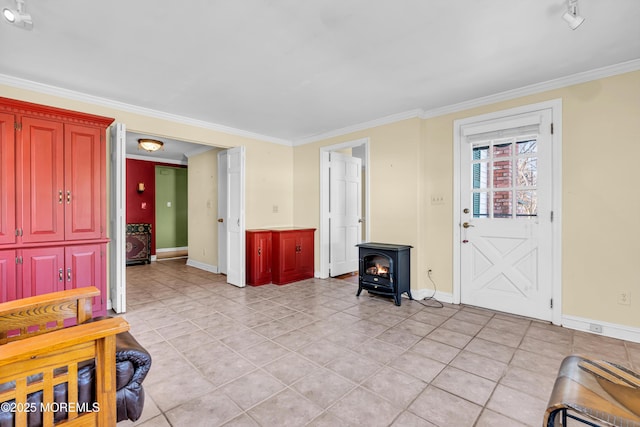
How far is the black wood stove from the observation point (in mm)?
3781

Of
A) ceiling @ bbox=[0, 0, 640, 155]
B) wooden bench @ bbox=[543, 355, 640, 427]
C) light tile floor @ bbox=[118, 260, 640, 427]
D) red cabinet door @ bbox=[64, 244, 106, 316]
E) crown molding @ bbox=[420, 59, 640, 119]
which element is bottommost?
light tile floor @ bbox=[118, 260, 640, 427]

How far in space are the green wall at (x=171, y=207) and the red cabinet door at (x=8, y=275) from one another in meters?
5.10

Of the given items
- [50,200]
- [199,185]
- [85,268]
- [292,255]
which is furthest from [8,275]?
[199,185]

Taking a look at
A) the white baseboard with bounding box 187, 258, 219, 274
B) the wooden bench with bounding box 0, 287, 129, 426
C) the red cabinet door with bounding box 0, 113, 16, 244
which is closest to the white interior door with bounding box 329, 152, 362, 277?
the white baseboard with bounding box 187, 258, 219, 274

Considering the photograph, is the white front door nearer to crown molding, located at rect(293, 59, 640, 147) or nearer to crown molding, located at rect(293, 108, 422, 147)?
Result: crown molding, located at rect(293, 59, 640, 147)

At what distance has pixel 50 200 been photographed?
116 inches

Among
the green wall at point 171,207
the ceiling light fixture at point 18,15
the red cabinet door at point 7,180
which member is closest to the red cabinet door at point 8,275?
the red cabinet door at point 7,180

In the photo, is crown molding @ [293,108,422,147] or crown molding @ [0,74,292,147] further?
crown molding @ [293,108,422,147]

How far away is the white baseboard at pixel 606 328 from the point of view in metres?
2.73

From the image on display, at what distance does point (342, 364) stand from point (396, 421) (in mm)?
688

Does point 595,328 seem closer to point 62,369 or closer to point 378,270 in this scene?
point 378,270

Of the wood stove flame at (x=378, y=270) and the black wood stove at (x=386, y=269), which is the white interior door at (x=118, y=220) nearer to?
the black wood stove at (x=386, y=269)

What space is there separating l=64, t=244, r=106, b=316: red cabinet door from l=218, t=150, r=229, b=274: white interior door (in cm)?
238

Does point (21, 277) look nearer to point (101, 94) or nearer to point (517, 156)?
point (101, 94)
